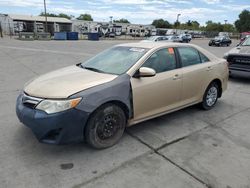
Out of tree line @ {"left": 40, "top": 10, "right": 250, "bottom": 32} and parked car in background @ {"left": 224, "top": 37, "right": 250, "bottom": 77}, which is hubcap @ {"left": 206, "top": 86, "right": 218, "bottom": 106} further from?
tree line @ {"left": 40, "top": 10, "right": 250, "bottom": 32}

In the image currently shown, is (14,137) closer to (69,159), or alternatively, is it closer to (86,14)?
(69,159)

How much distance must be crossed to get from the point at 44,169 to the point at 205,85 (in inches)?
137

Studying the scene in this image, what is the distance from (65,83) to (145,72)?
1186 millimetres

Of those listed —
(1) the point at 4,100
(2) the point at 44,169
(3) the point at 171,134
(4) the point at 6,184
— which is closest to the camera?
(4) the point at 6,184

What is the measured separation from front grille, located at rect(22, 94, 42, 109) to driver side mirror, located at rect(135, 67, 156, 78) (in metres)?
1.48

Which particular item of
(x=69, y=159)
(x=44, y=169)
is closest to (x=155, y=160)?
(x=69, y=159)

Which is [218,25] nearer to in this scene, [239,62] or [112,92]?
[239,62]

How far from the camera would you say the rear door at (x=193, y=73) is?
4.17m

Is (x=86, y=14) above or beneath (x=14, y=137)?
above

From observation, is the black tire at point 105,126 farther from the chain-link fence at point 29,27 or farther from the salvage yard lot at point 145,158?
the chain-link fence at point 29,27

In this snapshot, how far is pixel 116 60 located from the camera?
12.5 ft

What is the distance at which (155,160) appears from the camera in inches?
118

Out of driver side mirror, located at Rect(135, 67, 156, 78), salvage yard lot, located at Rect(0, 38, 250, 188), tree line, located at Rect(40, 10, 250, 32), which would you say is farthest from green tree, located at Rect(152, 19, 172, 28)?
driver side mirror, located at Rect(135, 67, 156, 78)

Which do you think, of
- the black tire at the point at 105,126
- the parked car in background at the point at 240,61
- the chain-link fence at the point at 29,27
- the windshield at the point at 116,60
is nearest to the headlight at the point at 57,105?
the black tire at the point at 105,126
